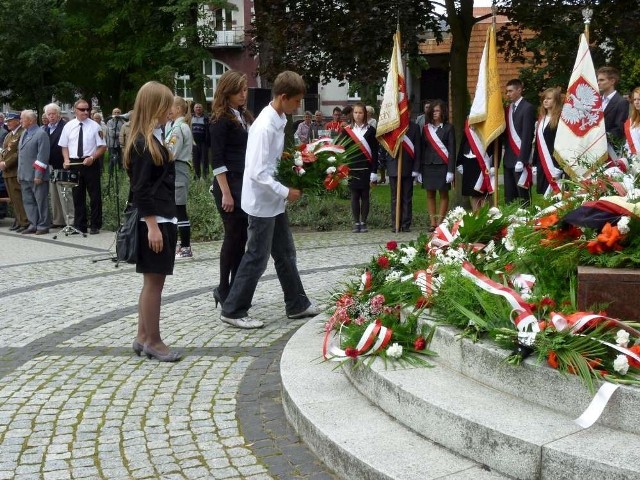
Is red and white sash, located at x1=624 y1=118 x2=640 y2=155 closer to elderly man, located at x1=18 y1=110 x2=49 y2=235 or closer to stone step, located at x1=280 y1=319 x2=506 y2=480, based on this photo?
stone step, located at x1=280 y1=319 x2=506 y2=480

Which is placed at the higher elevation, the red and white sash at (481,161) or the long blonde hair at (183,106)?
the long blonde hair at (183,106)

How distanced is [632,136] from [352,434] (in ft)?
21.6

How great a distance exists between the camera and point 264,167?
23.0 feet

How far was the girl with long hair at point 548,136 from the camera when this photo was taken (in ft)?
38.8

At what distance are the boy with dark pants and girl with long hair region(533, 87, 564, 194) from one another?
5266 mm

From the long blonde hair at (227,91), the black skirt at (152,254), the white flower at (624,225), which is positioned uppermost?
the long blonde hair at (227,91)

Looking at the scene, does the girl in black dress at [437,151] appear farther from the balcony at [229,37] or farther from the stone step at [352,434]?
the balcony at [229,37]

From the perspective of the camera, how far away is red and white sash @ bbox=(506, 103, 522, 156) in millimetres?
12695

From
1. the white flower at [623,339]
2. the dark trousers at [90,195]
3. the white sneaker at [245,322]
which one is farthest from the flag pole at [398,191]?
the white flower at [623,339]

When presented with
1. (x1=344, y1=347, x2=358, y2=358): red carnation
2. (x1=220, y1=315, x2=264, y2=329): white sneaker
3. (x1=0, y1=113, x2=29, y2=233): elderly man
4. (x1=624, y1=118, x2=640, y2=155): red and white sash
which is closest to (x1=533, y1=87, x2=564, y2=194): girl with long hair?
(x1=624, y1=118, x2=640, y2=155): red and white sash

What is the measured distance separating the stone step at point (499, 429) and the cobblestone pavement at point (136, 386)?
565 mm

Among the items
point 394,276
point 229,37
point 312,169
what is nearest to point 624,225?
point 394,276

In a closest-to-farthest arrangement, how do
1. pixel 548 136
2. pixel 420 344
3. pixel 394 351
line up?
pixel 394 351 → pixel 420 344 → pixel 548 136

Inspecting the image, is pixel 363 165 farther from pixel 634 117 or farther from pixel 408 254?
pixel 408 254
